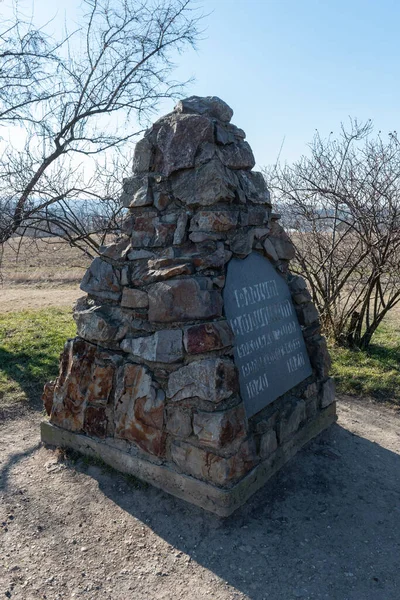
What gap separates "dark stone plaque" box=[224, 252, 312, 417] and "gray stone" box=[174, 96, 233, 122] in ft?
3.61

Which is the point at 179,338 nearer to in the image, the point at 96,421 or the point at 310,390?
the point at 96,421

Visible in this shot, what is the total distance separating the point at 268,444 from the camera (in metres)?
3.44

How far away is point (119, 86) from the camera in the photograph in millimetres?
7625

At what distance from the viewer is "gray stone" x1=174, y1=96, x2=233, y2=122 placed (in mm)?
3689

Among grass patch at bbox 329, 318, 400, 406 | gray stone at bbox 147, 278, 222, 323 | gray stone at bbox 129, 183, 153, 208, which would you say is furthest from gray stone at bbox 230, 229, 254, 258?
grass patch at bbox 329, 318, 400, 406

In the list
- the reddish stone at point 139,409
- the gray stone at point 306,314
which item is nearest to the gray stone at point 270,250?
the gray stone at point 306,314

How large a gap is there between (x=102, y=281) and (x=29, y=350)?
356cm

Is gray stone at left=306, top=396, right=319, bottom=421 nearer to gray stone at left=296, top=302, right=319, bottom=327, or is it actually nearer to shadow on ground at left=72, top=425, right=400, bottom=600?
shadow on ground at left=72, top=425, right=400, bottom=600

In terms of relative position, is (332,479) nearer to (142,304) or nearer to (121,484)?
(121,484)

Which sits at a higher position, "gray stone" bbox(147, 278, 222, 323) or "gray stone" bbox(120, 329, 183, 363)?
"gray stone" bbox(147, 278, 222, 323)

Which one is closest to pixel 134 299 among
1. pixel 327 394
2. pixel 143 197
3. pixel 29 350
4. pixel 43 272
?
pixel 143 197

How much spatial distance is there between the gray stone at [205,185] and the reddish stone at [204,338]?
34.0 inches

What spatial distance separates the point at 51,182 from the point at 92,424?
4.41 meters

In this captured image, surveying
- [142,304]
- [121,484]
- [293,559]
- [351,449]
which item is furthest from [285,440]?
[142,304]
